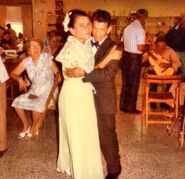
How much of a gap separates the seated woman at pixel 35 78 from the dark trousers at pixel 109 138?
5.33 ft

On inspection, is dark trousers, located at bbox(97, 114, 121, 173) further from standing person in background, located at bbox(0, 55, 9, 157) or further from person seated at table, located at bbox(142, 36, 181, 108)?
person seated at table, located at bbox(142, 36, 181, 108)

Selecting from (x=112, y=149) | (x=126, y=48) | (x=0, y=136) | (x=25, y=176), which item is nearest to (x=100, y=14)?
(x=112, y=149)

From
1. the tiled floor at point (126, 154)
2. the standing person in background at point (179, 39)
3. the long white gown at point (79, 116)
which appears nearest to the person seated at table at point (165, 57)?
the standing person in background at point (179, 39)

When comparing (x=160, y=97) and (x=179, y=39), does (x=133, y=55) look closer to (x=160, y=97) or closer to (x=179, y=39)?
(x=179, y=39)

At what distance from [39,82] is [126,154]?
141cm

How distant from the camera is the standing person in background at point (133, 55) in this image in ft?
19.8

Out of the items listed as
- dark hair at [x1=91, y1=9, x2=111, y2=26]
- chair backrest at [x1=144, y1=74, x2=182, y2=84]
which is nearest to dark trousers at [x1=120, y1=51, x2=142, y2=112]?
chair backrest at [x1=144, y1=74, x2=182, y2=84]

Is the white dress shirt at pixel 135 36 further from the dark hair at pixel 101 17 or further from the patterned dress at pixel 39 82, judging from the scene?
the dark hair at pixel 101 17

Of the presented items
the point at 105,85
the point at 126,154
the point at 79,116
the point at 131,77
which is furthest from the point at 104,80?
the point at 131,77

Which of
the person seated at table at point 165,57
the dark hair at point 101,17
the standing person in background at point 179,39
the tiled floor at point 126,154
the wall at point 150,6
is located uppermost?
the wall at point 150,6

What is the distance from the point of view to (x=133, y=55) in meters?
6.15

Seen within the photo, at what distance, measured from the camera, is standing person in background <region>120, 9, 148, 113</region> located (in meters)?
6.04

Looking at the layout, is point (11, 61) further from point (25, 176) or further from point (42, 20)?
point (42, 20)

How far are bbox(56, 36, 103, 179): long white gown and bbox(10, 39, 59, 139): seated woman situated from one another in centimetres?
157
